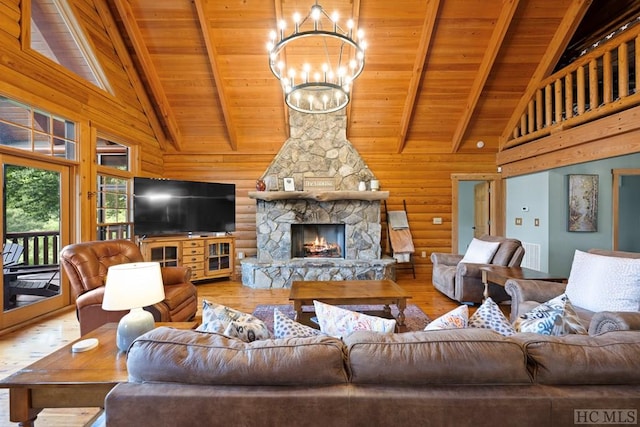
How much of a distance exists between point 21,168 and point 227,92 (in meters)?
3.02

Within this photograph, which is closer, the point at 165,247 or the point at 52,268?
the point at 52,268

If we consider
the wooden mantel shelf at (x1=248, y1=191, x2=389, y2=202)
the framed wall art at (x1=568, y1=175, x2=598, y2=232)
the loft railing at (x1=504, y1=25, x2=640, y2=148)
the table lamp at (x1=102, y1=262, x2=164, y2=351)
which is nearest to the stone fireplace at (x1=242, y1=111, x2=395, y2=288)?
the wooden mantel shelf at (x1=248, y1=191, x2=389, y2=202)

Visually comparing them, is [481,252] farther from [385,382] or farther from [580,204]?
[385,382]

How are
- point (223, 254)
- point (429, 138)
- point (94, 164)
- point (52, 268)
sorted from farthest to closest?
point (429, 138)
point (223, 254)
point (94, 164)
point (52, 268)

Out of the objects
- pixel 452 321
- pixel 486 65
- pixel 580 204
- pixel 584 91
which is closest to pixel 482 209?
pixel 580 204

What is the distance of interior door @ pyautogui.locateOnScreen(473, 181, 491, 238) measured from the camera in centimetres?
648

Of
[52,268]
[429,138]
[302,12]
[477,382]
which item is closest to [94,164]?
[52,268]

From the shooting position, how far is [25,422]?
4.43 ft

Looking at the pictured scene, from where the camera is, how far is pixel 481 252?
4.37 m

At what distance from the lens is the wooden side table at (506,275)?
11.2ft

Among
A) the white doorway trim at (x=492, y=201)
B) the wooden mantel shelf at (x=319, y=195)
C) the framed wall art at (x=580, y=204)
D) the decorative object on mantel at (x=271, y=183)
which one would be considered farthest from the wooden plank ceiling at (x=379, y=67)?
the framed wall art at (x=580, y=204)

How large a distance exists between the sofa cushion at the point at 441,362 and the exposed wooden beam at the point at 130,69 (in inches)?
214

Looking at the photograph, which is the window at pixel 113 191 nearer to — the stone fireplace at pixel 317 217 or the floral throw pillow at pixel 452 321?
the stone fireplace at pixel 317 217

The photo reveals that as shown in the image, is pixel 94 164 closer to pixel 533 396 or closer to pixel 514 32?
pixel 533 396
